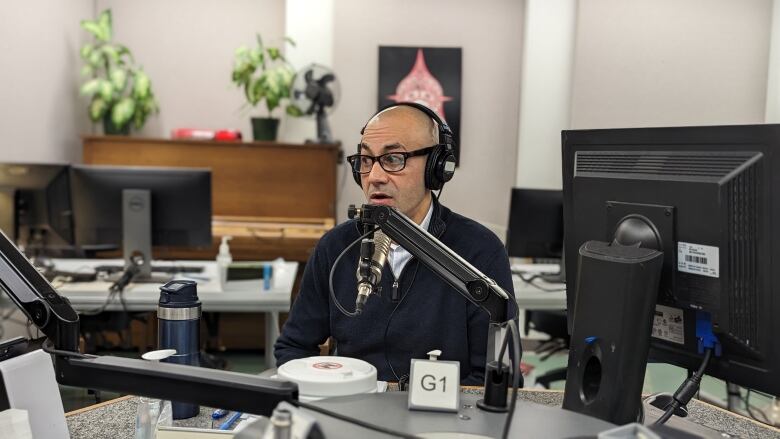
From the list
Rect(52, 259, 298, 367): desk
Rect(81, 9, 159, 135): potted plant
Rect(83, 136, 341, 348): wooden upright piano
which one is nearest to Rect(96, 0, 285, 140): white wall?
Rect(81, 9, 159, 135): potted plant

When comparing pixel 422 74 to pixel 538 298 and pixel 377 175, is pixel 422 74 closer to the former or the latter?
pixel 538 298

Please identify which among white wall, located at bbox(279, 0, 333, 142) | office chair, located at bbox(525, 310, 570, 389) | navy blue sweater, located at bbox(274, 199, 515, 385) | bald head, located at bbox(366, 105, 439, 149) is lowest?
office chair, located at bbox(525, 310, 570, 389)

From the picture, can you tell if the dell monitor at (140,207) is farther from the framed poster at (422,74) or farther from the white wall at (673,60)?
the white wall at (673,60)

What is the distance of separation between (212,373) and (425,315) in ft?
3.07

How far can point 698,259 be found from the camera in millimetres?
1042

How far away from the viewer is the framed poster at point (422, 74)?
18.2 ft

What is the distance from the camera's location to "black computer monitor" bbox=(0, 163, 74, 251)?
303 cm

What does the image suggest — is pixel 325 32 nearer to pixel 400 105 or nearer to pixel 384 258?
pixel 400 105

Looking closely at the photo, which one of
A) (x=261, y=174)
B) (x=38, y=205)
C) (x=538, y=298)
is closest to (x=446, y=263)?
(x=538, y=298)

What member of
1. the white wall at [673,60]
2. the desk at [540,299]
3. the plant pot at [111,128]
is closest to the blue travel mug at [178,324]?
the desk at [540,299]

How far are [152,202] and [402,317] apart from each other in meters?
1.80

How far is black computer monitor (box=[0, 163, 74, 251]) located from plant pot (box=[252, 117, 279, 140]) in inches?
79.4

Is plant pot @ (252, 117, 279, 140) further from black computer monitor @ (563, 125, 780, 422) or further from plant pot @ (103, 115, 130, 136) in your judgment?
black computer monitor @ (563, 125, 780, 422)

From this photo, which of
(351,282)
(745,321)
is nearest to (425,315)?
(351,282)
